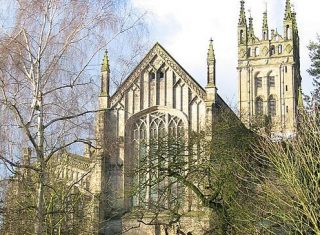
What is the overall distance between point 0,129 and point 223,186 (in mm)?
11265

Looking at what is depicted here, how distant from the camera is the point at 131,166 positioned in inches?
1407

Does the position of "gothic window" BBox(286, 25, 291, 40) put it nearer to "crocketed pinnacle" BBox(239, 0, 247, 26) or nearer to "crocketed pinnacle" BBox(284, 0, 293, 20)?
"crocketed pinnacle" BBox(284, 0, 293, 20)

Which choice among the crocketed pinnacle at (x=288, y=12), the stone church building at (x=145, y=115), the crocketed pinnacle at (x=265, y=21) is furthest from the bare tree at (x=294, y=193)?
the crocketed pinnacle at (x=265, y=21)

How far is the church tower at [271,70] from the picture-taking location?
213 feet

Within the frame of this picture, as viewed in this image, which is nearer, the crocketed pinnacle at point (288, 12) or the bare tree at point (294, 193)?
the bare tree at point (294, 193)

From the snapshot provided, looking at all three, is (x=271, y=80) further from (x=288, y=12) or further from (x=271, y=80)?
(x=288, y=12)

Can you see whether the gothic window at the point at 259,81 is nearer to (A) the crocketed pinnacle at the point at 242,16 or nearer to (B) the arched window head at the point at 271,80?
(B) the arched window head at the point at 271,80

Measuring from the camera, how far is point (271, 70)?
66.2m

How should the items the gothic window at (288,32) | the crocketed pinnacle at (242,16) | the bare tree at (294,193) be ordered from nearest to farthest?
1. the bare tree at (294,193)
2. the gothic window at (288,32)
3. the crocketed pinnacle at (242,16)

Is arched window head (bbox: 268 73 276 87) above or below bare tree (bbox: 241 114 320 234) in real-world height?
above

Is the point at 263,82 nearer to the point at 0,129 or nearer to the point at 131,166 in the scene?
the point at 131,166

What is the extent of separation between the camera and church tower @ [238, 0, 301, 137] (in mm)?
65062

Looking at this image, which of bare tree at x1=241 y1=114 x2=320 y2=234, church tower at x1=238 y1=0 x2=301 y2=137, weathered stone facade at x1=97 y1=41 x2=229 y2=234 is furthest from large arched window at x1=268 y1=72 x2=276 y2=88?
bare tree at x1=241 y1=114 x2=320 y2=234

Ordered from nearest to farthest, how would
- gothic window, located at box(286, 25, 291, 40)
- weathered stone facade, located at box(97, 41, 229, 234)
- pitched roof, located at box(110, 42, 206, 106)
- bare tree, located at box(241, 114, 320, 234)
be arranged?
bare tree, located at box(241, 114, 320, 234) → weathered stone facade, located at box(97, 41, 229, 234) → pitched roof, located at box(110, 42, 206, 106) → gothic window, located at box(286, 25, 291, 40)
